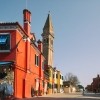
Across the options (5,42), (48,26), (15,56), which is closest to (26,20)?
(5,42)

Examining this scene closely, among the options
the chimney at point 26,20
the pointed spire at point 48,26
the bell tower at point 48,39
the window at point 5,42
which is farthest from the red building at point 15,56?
the pointed spire at point 48,26

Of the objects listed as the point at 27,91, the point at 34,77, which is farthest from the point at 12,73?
the point at 34,77

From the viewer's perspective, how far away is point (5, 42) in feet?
116

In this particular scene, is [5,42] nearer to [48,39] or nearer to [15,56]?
[15,56]

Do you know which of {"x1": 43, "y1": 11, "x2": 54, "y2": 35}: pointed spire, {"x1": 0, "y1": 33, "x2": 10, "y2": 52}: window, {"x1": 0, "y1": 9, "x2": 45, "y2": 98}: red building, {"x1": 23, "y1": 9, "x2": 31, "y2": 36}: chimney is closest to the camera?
{"x1": 0, "y1": 9, "x2": 45, "y2": 98}: red building

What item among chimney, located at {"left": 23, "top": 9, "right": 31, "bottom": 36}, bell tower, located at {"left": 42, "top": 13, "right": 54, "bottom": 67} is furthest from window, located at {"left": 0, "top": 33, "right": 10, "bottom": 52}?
bell tower, located at {"left": 42, "top": 13, "right": 54, "bottom": 67}

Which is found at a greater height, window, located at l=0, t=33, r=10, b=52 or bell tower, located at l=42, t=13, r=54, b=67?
bell tower, located at l=42, t=13, r=54, b=67

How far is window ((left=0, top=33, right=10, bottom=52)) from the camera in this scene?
35.4 m

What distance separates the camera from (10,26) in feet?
117

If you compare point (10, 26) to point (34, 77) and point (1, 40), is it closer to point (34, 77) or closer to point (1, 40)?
point (1, 40)

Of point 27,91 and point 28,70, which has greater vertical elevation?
point 28,70

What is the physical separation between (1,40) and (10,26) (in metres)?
1.77

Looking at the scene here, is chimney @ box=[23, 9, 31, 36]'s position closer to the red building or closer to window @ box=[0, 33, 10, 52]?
the red building

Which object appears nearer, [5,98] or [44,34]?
[5,98]
